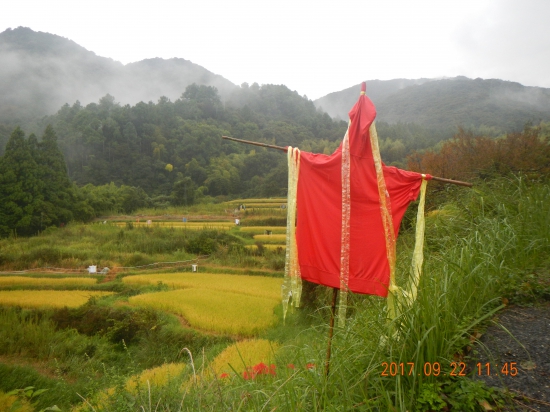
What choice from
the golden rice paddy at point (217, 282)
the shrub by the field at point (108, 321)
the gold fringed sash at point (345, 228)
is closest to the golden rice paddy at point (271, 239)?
the golden rice paddy at point (217, 282)

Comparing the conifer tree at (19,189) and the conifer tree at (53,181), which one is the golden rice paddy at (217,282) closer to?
the conifer tree at (53,181)

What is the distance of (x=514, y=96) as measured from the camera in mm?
8328

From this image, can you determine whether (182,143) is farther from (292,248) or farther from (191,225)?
(292,248)

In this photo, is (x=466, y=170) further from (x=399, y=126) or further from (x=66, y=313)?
(x=66, y=313)

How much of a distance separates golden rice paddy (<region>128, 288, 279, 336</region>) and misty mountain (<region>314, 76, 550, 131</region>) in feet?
16.3

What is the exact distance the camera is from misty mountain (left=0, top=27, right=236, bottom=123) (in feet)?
14.1

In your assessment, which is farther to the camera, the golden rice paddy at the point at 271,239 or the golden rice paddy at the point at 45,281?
the golden rice paddy at the point at 271,239

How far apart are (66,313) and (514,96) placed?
10215 mm

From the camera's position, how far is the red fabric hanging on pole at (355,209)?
81.7 inches

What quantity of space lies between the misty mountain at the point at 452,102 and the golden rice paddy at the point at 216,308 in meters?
4.97

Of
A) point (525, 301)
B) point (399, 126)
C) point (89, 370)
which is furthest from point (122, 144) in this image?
point (399, 126)

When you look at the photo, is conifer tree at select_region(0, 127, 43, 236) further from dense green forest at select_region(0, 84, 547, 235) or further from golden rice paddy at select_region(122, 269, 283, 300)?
golden rice paddy at select_region(122, 269, 283, 300)

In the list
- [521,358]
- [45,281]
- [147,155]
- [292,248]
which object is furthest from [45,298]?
[521,358]

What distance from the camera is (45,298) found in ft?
10.9
